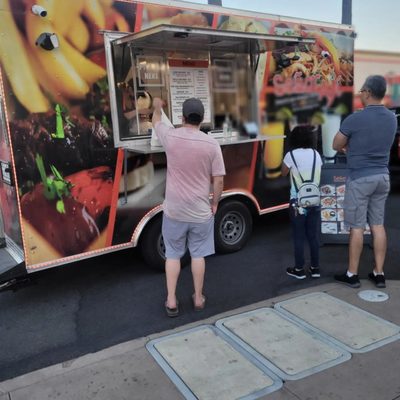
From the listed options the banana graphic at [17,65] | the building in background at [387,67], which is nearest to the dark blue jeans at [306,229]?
the banana graphic at [17,65]

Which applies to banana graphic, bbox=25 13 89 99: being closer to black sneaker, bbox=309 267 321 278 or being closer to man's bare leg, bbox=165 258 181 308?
man's bare leg, bbox=165 258 181 308

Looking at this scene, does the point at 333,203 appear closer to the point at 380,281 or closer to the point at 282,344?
the point at 380,281

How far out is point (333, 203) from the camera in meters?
5.03

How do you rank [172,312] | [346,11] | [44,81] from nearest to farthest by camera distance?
[44,81], [172,312], [346,11]

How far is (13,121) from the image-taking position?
354 cm

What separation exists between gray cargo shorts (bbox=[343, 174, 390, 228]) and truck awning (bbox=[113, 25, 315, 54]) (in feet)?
5.18

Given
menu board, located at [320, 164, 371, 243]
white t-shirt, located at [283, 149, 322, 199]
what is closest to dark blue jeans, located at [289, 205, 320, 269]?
white t-shirt, located at [283, 149, 322, 199]

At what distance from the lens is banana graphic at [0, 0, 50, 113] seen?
3.43 meters

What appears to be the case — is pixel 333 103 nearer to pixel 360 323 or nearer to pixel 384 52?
pixel 360 323

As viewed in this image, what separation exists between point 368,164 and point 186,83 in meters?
1.99

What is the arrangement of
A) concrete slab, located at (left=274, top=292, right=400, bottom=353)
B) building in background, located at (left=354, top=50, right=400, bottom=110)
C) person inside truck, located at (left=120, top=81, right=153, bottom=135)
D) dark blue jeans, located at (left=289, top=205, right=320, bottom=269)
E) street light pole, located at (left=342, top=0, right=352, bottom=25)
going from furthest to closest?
building in background, located at (left=354, top=50, right=400, bottom=110), street light pole, located at (left=342, top=0, right=352, bottom=25), dark blue jeans, located at (left=289, top=205, right=320, bottom=269), person inside truck, located at (left=120, top=81, right=153, bottom=135), concrete slab, located at (left=274, top=292, right=400, bottom=353)

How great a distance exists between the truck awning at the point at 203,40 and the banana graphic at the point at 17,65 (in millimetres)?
826

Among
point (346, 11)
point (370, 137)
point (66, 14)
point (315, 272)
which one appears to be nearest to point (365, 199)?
point (370, 137)

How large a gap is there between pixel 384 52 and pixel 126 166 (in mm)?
9623
